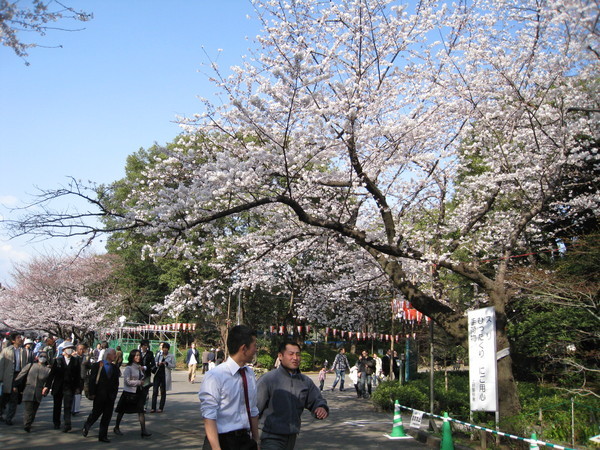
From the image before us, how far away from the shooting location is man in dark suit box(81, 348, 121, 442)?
8.98 metres

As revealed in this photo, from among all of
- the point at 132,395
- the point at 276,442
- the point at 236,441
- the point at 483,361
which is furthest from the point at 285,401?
the point at 132,395

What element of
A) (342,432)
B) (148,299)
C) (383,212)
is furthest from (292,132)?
(148,299)

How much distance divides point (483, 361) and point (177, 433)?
18.3 ft

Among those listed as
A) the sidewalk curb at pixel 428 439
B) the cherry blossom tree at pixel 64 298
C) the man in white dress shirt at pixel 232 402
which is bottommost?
the sidewalk curb at pixel 428 439

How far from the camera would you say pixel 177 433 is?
9.84 metres

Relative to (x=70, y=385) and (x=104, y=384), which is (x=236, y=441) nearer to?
(x=104, y=384)

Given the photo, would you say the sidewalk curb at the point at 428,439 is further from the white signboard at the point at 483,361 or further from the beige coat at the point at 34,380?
the beige coat at the point at 34,380

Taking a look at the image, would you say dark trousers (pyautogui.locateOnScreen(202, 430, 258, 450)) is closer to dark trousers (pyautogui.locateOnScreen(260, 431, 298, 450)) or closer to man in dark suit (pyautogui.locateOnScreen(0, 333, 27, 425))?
dark trousers (pyautogui.locateOnScreen(260, 431, 298, 450))

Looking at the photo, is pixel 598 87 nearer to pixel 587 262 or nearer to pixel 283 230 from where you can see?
pixel 587 262

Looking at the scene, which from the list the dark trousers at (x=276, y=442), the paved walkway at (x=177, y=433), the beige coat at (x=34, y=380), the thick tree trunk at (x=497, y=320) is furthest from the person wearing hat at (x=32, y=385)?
the thick tree trunk at (x=497, y=320)

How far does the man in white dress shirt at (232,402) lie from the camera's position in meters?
3.65

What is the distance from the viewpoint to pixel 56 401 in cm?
999

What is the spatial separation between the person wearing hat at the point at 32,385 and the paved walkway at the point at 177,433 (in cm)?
29

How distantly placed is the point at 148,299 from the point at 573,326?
1210 inches
